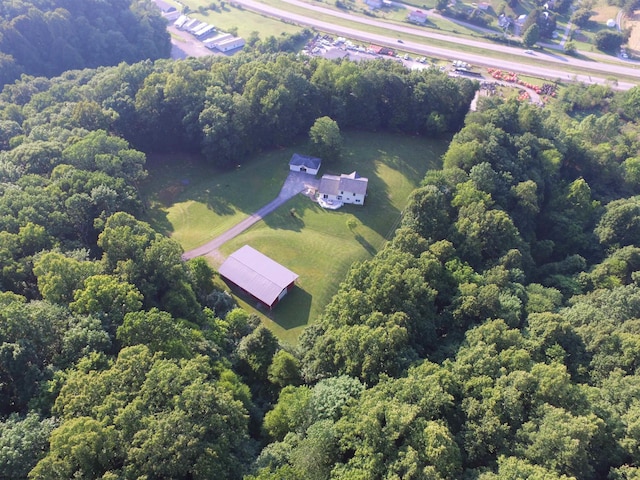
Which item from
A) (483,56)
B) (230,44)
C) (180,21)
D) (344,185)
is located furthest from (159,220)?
(483,56)

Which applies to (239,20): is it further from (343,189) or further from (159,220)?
(159,220)

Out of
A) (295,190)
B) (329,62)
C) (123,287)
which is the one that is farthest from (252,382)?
(329,62)

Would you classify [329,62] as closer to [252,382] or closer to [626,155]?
[626,155]

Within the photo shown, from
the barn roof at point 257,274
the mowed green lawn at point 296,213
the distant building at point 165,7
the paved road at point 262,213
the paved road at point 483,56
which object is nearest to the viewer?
the barn roof at point 257,274

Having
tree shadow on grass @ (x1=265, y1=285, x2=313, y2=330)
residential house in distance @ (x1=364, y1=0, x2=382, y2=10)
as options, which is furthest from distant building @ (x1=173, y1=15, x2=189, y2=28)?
tree shadow on grass @ (x1=265, y1=285, x2=313, y2=330)

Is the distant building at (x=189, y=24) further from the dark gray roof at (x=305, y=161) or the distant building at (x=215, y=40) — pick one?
the dark gray roof at (x=305, y=161)

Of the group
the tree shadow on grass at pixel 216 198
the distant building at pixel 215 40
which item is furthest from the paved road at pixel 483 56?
the tree shadow on grass at pixel 216 198

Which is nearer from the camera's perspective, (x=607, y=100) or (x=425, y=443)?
(x=425, y=443)
